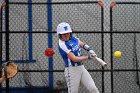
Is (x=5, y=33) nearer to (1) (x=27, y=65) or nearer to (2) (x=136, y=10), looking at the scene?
(1) (x=27, y=65)

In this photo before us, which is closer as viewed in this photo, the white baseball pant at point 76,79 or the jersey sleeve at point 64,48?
the jersey sleeve at point 64,48

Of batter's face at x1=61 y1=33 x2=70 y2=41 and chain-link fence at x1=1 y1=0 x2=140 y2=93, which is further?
chain-link fence at x1=1 y1=0 x2=140 y2=93

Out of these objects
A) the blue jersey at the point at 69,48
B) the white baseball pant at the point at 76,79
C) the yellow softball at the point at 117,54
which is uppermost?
the blue jersey at the point at 69,48

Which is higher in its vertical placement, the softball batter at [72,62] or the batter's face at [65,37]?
the batter's face at [65,37]

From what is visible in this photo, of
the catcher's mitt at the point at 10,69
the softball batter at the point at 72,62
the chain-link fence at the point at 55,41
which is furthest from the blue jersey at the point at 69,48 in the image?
the chain-link fence at the point at 55,41

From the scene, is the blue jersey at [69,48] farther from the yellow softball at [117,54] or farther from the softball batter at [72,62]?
Result: the yellow softball at [117,54]

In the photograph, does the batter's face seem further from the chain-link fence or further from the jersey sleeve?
the chain-link fence

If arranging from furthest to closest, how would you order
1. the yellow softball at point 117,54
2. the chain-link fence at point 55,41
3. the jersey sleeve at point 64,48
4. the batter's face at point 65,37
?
the chain-link fence at point 55,41, the yellow softball at point 117,54, the batter's face at point 65,37, the jersey sleeve at point 64,48

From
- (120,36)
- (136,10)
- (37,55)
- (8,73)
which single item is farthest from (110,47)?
(8,73)

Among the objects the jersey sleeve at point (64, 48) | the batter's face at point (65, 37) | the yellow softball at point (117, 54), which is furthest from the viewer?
the yellow softball at point (117, 54)

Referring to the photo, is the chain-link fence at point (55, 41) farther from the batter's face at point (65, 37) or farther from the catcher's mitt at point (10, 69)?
the batter's face at point (65, 37)

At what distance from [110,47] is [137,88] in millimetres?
1086

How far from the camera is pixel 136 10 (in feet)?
26.6

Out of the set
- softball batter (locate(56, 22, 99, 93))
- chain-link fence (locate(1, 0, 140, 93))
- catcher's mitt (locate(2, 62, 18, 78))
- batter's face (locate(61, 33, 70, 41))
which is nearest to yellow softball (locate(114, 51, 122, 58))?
chain-link fence (locate(1, 0, 140, 93))
